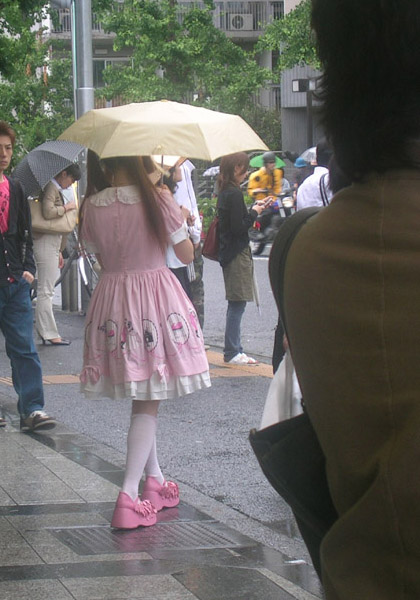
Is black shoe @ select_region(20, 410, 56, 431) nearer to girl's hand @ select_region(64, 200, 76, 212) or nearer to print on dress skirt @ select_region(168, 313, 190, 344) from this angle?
print on dress skirt @ select_region(168, 313, 190, 344)

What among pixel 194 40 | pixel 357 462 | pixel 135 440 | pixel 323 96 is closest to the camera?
pixel 357 462

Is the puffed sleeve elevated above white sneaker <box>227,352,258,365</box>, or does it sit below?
above

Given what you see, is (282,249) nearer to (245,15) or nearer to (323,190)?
(323,190)

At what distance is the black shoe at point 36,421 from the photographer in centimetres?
712

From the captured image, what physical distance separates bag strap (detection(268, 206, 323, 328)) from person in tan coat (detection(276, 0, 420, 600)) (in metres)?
0.06

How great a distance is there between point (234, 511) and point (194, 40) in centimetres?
3057

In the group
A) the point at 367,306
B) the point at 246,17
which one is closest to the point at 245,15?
the point at 246,17

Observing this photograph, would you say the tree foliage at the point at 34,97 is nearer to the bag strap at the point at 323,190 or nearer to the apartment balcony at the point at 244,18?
the bag strap at the point at 323,190

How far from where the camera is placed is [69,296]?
14203 millimetres

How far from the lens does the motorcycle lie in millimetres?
22877

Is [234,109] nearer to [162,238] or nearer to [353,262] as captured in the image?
[162,238]

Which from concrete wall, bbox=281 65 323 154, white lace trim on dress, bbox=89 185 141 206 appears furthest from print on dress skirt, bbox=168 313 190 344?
concrete wall, bbox=281 65 323 154

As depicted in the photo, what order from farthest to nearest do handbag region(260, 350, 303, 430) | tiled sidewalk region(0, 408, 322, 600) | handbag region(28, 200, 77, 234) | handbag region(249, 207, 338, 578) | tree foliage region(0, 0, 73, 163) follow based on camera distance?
tree foliage region(0, 0, 73, 163) → handbag region(28, 200, 77, 234) → tiled sidewalk region(0, 408, 322, 600) → handbag region(260, 350, 303, 430) → handbag region(249, 207, 338, 578)

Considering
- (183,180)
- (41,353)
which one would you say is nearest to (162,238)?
(183,180)
